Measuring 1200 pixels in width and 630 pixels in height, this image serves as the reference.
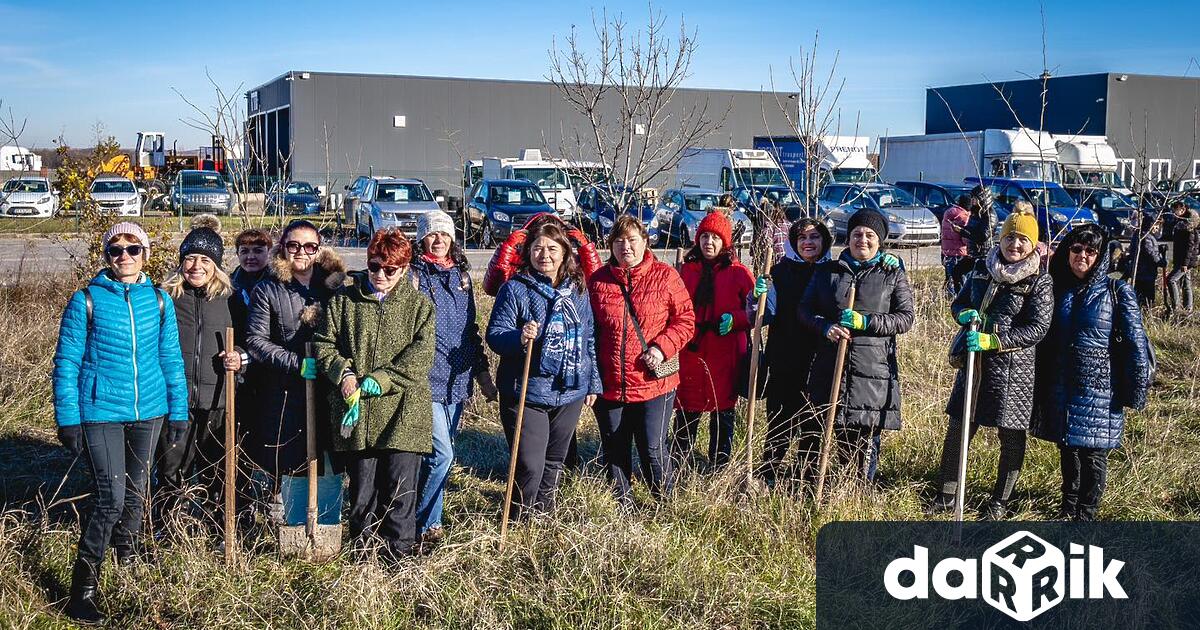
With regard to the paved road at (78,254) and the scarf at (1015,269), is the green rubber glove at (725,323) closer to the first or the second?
the scarf at (1015,269)

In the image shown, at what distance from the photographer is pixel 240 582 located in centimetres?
420

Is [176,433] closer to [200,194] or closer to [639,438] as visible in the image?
[639,438]

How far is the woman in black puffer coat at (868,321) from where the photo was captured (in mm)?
5234

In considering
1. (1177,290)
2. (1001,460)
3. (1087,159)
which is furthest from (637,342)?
(1087,159)

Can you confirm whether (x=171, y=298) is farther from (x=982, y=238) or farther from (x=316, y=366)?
(x=982, y=238)

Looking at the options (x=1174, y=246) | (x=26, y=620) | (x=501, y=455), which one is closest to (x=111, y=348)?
(x=26, y=620)

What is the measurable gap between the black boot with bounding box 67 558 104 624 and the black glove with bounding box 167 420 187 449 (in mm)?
650

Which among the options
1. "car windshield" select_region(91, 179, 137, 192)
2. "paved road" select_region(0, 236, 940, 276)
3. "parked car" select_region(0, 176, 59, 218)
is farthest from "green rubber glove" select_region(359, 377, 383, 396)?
"parked car" select_region(0, 176, 59, 218)

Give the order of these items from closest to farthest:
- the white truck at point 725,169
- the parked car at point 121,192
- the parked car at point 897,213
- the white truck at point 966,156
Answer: the parked car at point 897,213 < the parked car at point 121,192 < the white truck at point 725,169 < the white truck at point 966,156

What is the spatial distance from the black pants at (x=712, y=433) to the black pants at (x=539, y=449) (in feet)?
3.19

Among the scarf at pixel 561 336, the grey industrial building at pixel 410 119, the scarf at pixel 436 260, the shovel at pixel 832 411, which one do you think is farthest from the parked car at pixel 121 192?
Result: the shovel at pixel 832 411

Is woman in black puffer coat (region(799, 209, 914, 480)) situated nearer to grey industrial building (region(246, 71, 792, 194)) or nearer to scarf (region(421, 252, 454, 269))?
scarf (region(421, 252, 454, 269))

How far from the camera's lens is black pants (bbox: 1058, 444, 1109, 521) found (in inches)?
203

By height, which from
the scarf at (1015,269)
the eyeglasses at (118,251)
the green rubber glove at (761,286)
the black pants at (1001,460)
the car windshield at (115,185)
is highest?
the car windshield at (115,185)
